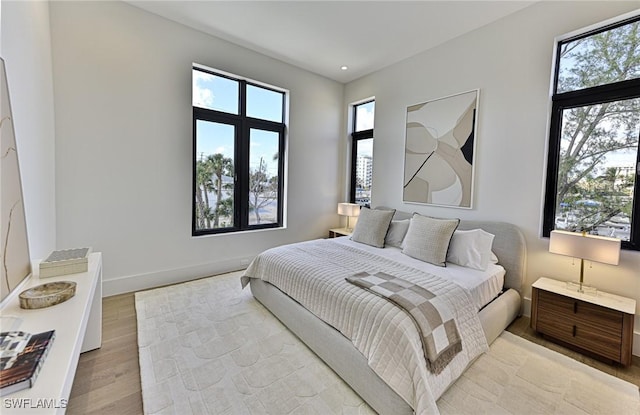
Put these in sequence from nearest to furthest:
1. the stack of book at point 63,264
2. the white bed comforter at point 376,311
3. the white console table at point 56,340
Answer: the white console table at point 56,340, the white bed comforter at point 376,311, the stack of book at point 63,264

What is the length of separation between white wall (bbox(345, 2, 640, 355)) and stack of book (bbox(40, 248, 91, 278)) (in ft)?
11.9

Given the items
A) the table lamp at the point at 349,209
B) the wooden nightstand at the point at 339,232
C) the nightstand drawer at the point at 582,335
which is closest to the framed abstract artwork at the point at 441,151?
the table lamp at the point at 349,209

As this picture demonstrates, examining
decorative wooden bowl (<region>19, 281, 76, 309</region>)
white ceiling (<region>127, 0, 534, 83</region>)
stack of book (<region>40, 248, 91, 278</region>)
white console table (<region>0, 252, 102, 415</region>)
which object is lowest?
white console table (<region>0, 252, 102, 415</region>)

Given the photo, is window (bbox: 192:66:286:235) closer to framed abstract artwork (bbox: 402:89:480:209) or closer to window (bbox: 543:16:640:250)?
framed abstract artwork (bbox: 402:89:480:209)

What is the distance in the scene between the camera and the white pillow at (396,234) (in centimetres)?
324

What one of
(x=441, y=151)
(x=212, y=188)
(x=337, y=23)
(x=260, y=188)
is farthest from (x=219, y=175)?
(x=441, y=151)

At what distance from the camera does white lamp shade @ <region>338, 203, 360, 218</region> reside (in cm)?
445

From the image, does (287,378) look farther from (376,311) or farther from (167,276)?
(167,276)

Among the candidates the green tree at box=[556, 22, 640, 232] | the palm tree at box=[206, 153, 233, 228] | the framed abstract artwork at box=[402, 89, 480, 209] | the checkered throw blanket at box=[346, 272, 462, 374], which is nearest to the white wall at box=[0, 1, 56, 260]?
the palm tree at box=[206, 153, 233, 228]

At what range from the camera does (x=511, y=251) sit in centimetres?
273

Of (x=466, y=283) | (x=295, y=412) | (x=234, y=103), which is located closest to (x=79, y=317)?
(x=295, y=412)

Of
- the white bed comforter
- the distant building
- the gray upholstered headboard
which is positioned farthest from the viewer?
the distant building

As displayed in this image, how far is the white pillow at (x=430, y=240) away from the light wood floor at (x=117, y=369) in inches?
37.2

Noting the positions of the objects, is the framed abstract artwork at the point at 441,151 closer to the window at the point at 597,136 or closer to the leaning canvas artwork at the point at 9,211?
the window at the point at 597,136
